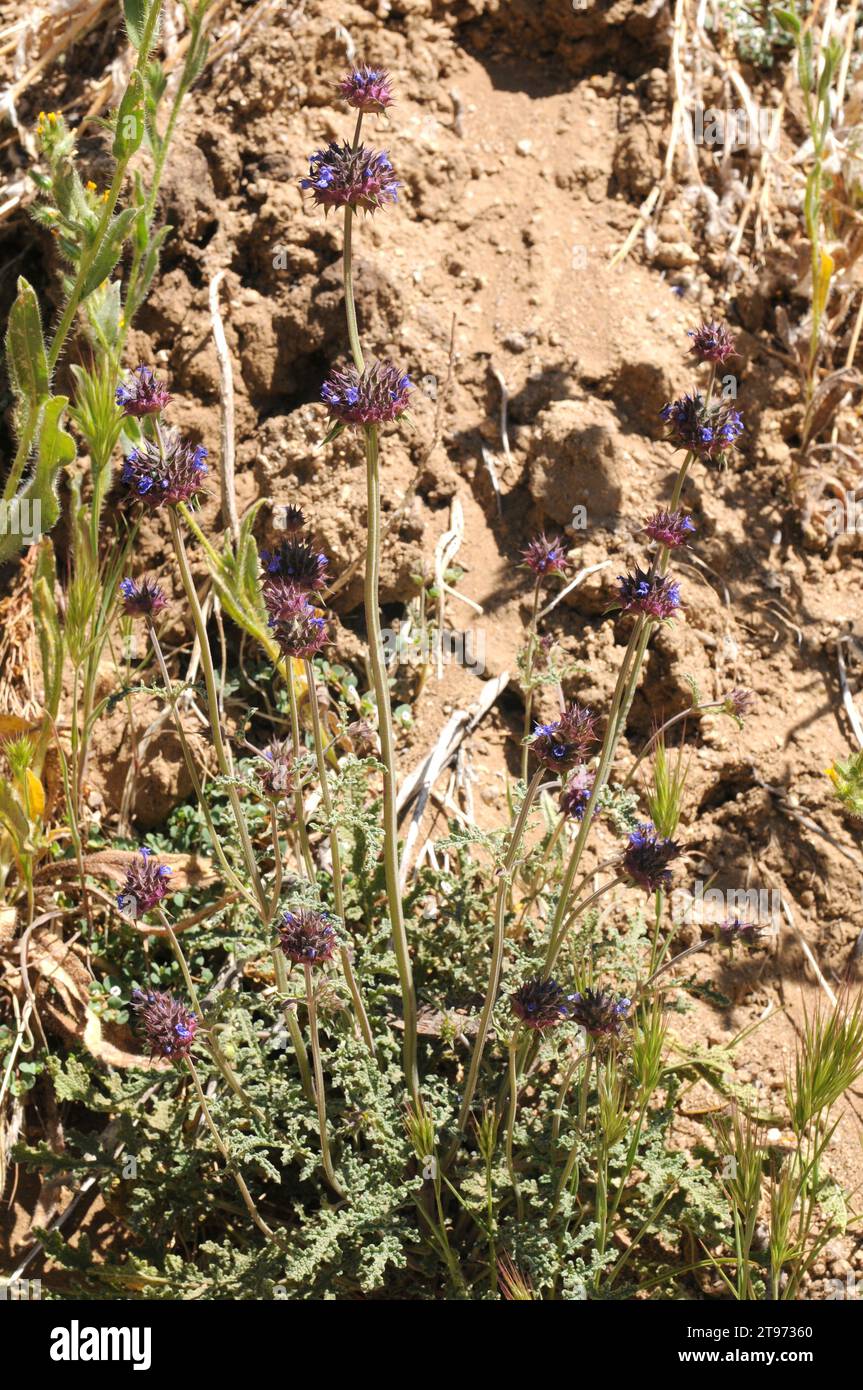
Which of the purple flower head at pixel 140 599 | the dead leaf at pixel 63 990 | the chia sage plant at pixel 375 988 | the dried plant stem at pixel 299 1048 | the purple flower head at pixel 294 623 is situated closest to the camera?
the purple flower head at pixel 294 623

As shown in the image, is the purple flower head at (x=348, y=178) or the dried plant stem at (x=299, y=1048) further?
the dried plant stem at (x=299, y=1048)

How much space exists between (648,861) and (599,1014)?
336 millimetres

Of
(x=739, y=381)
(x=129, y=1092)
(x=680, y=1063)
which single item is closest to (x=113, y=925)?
(x=129, y=1092)

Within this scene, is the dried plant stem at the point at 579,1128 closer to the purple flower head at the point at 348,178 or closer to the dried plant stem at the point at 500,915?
the dried plant stem at the point at 500,915

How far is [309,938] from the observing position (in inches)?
97.9

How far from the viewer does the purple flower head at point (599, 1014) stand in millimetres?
2641

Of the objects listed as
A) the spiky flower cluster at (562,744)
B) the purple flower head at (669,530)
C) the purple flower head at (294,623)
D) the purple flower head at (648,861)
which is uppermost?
the purple flower head at (669,530)

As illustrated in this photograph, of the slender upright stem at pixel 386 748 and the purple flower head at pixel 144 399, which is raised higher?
the purple flower head at pixel 144 399

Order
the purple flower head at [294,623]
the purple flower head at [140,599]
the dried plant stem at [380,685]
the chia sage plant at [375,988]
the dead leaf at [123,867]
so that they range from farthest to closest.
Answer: the dead leaf at [123,867] < the purple flower head at [140,599] < the chia sage plant at [375,988] < the purple flower head at [294,623] < the dried plant stem at [380,685]

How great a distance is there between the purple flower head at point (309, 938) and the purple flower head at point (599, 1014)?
55cm

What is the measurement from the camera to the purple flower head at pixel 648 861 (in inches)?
105

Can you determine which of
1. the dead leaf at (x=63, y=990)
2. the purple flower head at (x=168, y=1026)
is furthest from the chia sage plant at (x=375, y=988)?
the dead leaf at (x=63, y=990)

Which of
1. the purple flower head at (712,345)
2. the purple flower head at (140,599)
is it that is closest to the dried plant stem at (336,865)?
the purple flower head at (140,599)
